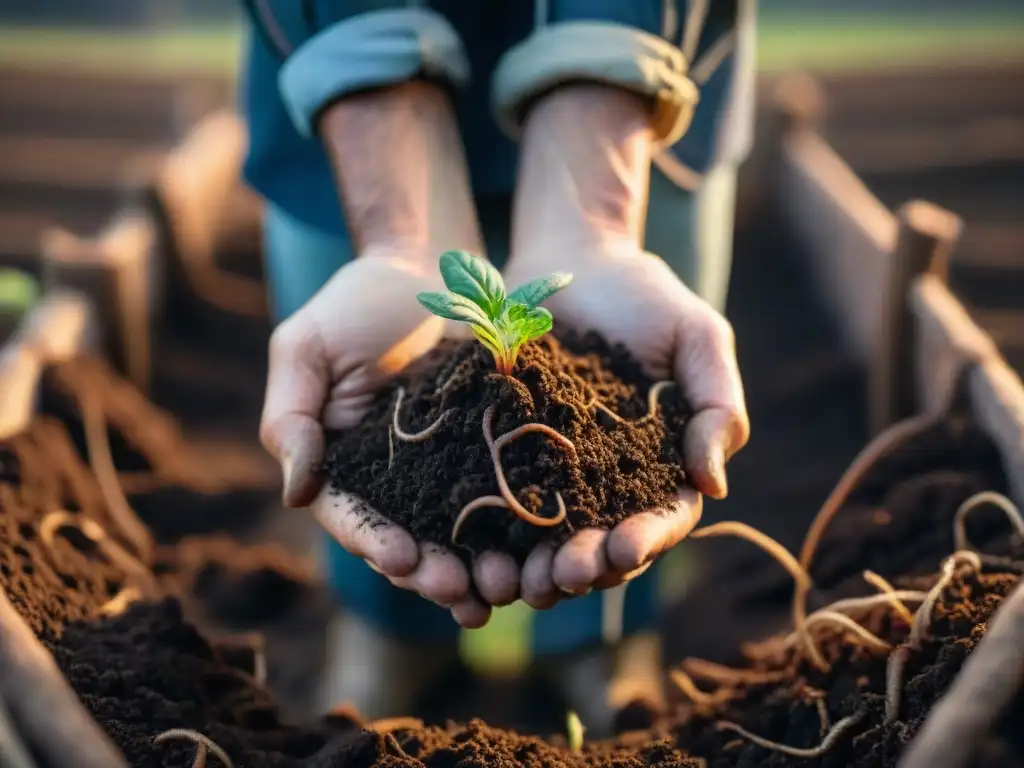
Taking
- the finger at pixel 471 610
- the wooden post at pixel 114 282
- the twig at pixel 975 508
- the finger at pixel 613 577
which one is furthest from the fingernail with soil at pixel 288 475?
the wooden post at pixel 114 282

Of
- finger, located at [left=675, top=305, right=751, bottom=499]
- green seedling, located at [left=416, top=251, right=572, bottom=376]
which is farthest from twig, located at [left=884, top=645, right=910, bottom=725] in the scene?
green seedling, located at [left=416, top=251, right=572, bottom=376]

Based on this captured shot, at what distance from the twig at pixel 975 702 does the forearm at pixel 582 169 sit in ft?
2.11

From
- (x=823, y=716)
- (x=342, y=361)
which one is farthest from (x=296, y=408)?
(x=823, y=716)

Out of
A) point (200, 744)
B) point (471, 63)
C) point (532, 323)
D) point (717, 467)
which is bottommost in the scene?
point (200, 744)

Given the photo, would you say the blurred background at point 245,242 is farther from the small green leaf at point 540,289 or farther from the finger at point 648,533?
A: the small green leaf at point 540,289

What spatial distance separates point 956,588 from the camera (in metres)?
1.26

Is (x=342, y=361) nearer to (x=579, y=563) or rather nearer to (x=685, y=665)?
(x=579, y=563)

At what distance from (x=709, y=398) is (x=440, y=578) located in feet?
1.18

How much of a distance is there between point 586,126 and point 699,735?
743 mm

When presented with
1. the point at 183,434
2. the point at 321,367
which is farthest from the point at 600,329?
the point at 183,434

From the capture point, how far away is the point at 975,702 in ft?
2.94

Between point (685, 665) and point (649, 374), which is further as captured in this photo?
point (685, 665)

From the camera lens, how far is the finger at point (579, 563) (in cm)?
105

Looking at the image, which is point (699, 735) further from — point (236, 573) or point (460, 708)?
point (236, 573)
